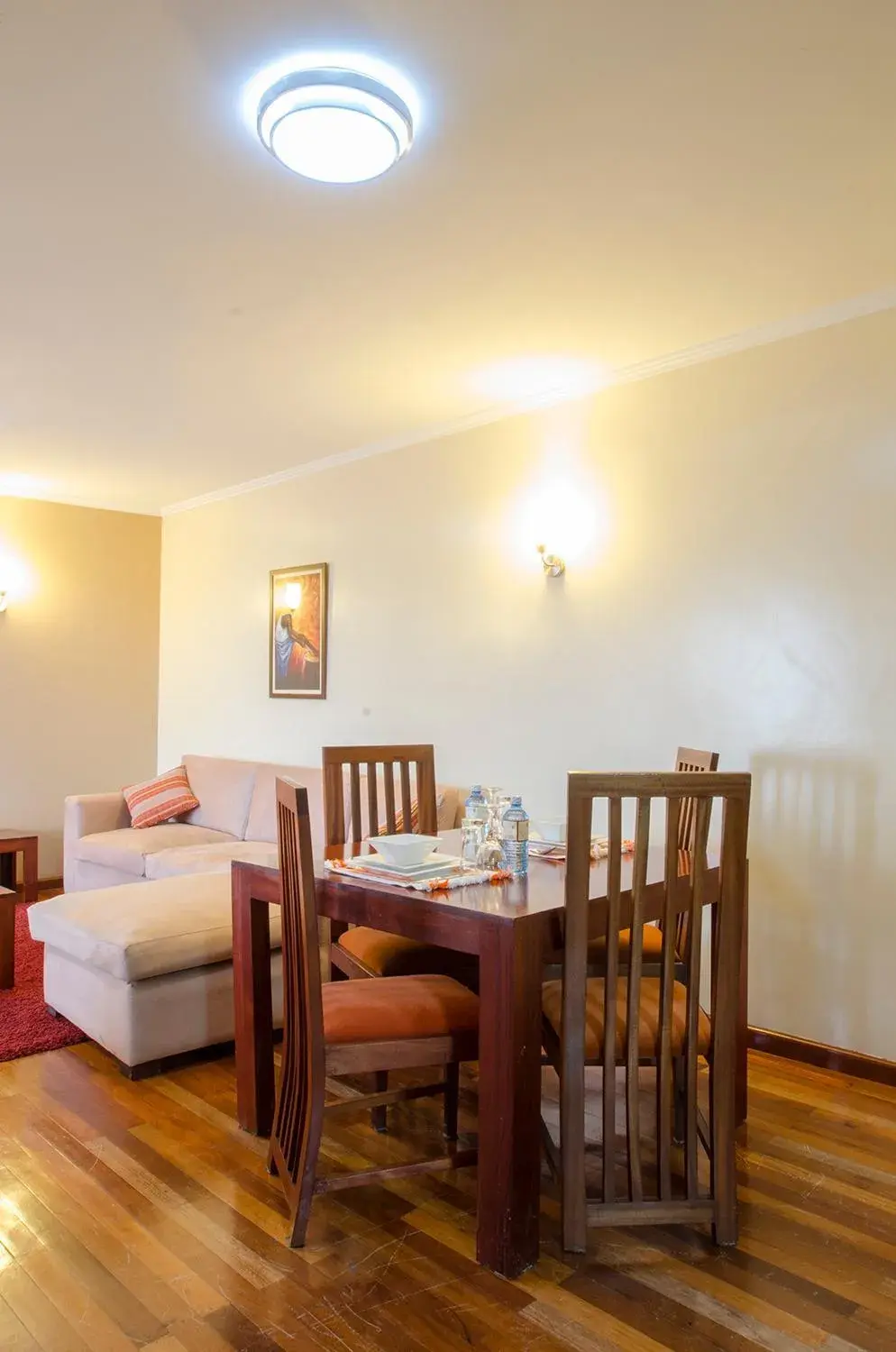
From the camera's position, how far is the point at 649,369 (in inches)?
137

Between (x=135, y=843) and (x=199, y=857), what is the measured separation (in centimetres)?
65

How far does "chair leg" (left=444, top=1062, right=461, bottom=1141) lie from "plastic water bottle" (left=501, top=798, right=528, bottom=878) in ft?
1.89

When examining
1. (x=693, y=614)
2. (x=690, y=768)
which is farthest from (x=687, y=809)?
(x=693, y=614)

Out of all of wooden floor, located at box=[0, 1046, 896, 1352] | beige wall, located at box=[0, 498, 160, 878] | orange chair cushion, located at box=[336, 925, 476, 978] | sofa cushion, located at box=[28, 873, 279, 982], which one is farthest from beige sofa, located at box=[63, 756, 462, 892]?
wooden floor, located at box=[0, 1046, 896, 1352]

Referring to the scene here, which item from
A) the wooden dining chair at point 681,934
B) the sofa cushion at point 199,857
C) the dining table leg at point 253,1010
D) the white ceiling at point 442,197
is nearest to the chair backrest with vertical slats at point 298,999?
the dining table leg at point 253,1010

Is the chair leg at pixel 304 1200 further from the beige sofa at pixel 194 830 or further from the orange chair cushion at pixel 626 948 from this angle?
the beige sofa at pixel 194 830

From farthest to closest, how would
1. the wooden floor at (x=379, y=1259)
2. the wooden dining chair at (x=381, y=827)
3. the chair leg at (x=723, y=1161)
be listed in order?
the wooden dining chair at (x=381, y=827), the chair leg at (x=723, y=1161), the wooden floor at (x=379, y=1259)

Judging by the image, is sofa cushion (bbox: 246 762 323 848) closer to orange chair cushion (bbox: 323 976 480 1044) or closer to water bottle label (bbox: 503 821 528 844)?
water bottle label (bbox: 503 821 528 844)

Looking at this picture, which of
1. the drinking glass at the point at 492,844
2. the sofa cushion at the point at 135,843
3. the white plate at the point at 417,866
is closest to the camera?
the white plate at the point at 417,866

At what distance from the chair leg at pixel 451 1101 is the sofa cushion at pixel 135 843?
258 cm

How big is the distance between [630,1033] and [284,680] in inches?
142

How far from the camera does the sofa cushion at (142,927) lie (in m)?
2.82

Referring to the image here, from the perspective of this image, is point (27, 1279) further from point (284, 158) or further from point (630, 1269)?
point (284, 158)

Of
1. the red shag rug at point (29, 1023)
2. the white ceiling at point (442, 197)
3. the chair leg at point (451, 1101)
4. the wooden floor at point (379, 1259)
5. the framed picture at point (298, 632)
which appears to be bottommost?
the red shag rug at point (29, 1023)
